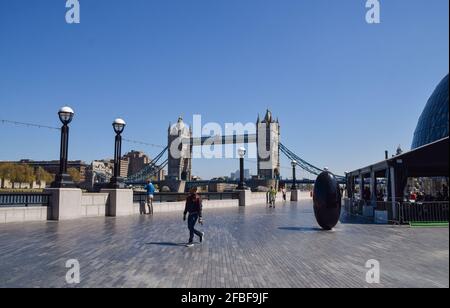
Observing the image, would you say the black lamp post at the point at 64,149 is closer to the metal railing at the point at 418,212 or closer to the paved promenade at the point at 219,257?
the paved promenade at the point at 219,257

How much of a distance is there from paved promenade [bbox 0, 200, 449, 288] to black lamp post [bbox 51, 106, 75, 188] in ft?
9.30

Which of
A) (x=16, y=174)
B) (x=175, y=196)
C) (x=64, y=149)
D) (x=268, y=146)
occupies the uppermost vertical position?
(x=268, y=146)

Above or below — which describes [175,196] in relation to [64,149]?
Answer: below

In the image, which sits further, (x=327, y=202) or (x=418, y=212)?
(x=418, y=212)

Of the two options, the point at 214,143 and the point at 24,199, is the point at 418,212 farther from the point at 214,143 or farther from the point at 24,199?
the point at 214,143

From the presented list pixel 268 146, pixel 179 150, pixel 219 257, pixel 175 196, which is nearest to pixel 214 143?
pixel 179 150

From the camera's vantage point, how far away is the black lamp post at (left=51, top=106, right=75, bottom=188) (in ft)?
50.3

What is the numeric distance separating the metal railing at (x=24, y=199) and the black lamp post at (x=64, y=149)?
72 cm

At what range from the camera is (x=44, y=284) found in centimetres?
577

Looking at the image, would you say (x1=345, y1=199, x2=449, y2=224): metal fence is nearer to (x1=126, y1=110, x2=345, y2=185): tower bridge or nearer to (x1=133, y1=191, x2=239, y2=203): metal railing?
(x1=133, y1=191, x2=239, y2=203): metal railing

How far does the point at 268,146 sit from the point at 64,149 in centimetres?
7720

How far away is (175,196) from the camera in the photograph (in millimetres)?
26438
